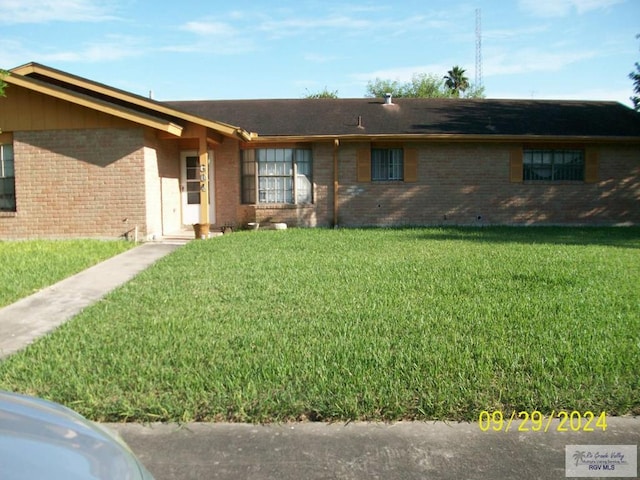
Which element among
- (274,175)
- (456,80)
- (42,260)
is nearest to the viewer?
(42,260)

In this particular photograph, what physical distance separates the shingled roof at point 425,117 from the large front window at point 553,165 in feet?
2.35

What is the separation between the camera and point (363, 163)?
18.4 meters

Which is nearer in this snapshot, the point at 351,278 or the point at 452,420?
the point at 452,420

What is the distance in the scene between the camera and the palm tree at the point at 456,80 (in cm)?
6203

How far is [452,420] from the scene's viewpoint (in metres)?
4.14

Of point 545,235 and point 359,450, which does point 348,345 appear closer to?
point 359,450

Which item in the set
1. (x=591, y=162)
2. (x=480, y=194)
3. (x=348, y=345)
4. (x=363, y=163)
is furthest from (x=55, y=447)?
(x=591, y=162)

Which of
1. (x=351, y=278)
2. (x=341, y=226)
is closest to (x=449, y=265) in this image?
(x=351, y=278)

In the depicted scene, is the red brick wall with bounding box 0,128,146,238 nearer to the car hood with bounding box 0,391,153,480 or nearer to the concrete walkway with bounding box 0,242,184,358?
the concrete walkway with bounding box 0,242,184,358

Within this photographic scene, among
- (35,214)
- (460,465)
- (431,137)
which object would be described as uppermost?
(431,137)

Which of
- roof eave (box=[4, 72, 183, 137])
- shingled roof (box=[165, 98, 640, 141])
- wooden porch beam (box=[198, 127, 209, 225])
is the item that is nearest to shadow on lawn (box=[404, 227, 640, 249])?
shingled roof (box=[165, 98, 640, 141])

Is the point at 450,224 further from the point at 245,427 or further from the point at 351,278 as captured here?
the point at 245,427

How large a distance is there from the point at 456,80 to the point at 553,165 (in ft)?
150

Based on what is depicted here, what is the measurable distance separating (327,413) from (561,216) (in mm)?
16895
